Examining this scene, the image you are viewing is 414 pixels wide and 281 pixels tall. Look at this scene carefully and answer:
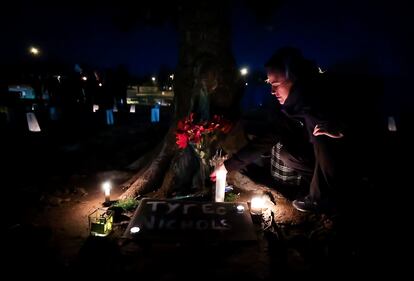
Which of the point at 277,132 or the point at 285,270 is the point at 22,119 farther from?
the point at 285,270

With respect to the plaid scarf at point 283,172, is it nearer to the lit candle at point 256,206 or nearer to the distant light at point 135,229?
the lit candle at point 256,206

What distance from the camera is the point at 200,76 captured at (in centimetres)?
637

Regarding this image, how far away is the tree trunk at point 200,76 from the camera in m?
6.19

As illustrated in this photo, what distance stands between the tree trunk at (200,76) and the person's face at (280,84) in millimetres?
1798

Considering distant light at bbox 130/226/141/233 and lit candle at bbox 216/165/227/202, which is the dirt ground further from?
lit candle at bbox 216/165/227/202

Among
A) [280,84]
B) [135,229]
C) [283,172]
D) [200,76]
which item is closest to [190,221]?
[135,229]

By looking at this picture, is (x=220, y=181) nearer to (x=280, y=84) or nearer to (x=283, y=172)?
(x=283, y=172)

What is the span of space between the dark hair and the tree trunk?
2.02 meters

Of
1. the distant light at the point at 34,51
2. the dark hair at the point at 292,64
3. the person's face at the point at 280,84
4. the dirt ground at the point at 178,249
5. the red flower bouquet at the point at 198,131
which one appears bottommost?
the dirt ground at the point at 178,249

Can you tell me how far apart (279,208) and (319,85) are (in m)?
2.11

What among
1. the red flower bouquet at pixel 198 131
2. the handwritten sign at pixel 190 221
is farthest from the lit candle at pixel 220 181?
the red flower bouquet at pixel 198 131

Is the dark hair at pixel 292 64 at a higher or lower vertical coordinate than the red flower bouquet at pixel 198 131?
higher

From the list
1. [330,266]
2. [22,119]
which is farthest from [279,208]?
[22,119]

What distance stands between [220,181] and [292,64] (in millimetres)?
2184
